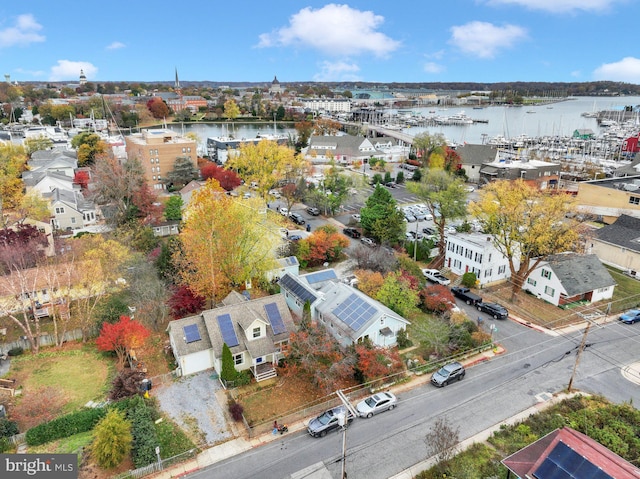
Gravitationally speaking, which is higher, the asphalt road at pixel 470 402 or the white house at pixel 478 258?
the white house at pixel 478 258

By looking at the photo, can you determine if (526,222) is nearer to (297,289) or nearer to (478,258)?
(478,258)

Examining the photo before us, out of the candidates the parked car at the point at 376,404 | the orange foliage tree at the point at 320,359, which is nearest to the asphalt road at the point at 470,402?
the parked car at the point at 376,404

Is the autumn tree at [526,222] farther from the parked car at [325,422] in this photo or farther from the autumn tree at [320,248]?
the parked car at [325,422]

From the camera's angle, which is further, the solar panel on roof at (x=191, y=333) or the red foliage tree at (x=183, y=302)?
the red foliage tree at (x=183, y=302)

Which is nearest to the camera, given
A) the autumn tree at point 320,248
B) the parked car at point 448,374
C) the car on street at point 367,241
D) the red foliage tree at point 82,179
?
the parked car at point 448,374

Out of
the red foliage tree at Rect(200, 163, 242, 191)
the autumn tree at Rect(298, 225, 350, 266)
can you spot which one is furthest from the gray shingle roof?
the red foliage tree at Rect(200, 163, 242, 191)

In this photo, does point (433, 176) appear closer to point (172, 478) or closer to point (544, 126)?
Result: point (172, 478)

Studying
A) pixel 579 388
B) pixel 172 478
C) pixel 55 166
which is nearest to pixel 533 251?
pixel 579 388

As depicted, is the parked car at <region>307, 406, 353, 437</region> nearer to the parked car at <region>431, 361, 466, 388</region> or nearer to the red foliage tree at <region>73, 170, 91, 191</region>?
the parked car at <region>431, 361, 466, 388</region>

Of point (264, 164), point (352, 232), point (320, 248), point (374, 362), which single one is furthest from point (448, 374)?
point (264, 164)
